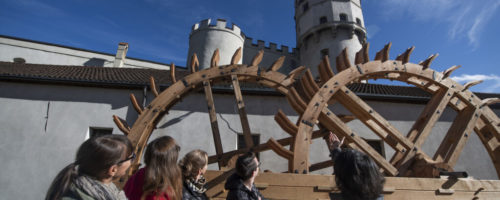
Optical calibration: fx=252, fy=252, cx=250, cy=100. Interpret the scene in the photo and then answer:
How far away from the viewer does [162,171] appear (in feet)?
5.91

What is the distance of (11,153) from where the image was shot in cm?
728

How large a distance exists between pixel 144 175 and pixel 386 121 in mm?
3406

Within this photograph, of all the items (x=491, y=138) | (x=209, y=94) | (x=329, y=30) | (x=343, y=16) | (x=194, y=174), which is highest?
(x=343, y=16)

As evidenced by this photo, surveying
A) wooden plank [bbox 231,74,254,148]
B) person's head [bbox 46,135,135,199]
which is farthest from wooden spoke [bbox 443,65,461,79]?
person's head [bbox 46,135,135,199]

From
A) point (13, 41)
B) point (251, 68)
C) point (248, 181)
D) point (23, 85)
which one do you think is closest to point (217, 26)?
point (13, 41)

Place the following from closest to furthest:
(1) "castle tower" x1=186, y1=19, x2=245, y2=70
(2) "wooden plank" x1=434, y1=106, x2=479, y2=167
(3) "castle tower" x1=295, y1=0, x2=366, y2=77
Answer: (2) "wooden plank" x1=434, y1=106, x2=479, y2=167 → (3) "castle tower" x1=295, y1=0, x2=366, y2=77 → (1) "castle tower" x1=186, y1=19, x2=245, y2=70

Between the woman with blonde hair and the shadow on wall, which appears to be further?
the shadow on wall

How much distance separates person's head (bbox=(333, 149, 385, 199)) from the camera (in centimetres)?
139

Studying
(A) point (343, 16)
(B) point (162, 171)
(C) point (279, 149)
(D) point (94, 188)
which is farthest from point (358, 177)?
(A) point (343, 16)

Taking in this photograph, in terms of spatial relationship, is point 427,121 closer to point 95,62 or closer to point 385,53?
point 385,53

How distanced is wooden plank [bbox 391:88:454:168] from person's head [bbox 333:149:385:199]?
2859 millimetres

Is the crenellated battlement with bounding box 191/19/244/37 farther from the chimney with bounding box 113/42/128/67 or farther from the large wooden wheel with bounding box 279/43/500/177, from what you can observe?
the large wooden wheel with bounding box 279/43/500/177

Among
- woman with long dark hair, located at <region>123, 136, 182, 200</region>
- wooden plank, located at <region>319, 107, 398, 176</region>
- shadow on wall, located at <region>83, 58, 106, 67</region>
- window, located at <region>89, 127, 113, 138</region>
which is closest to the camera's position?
woman with long dark hair, located at <region>123, 136, 182, 200</region>

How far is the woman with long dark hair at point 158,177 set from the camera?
5.81 ft
